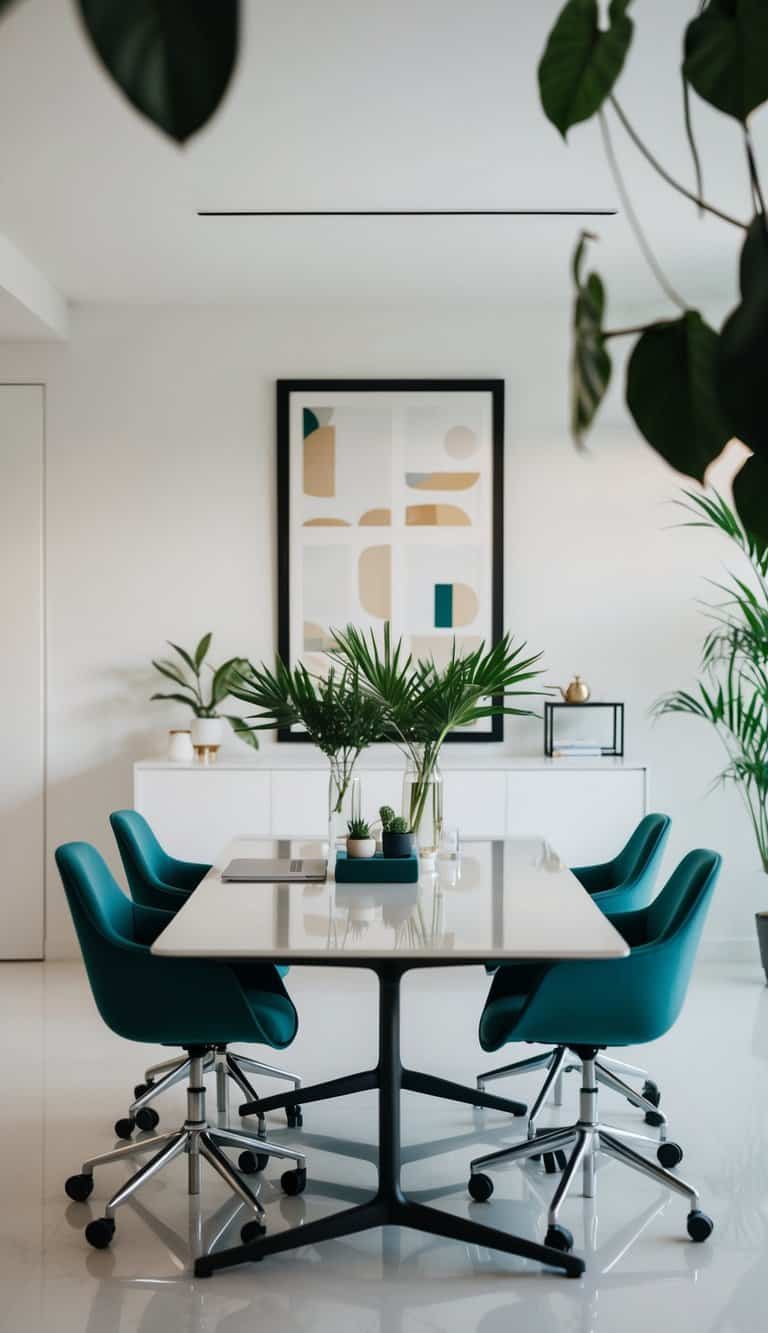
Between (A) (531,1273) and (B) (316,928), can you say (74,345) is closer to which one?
(B) (316,928)

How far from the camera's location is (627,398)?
0.65m

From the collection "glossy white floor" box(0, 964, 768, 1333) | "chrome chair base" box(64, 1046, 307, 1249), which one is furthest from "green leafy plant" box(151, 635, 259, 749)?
"chrome chair base" box(64, 1046, 307, 1249)

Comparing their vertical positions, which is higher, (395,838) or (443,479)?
(443,479)

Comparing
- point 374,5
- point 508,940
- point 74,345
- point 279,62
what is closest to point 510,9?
point 374,5

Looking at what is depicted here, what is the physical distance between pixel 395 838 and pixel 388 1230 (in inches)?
42.4

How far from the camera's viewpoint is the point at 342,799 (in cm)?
370

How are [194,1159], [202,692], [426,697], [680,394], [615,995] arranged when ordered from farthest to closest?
1. [202,692]
2. [426,697]
3. [194,1159]
4. [615,995]
5. [680,394]

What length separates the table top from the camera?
9.02 ft

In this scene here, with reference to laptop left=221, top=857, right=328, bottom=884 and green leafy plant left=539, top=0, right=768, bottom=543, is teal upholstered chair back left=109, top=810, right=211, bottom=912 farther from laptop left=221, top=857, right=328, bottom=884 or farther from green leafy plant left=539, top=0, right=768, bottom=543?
green leafy plant left=539, top=0, right=768, bottom=543

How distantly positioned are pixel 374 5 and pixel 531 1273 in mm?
3120

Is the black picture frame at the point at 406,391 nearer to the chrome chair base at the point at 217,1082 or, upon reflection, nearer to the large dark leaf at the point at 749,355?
the chrome chair base at the point at 217,1082

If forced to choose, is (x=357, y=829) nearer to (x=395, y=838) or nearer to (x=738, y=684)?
(x=395, y=838)

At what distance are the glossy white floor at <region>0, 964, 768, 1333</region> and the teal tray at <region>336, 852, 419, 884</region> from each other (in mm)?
778

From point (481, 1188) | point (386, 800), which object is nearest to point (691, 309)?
point (481, 1188)
